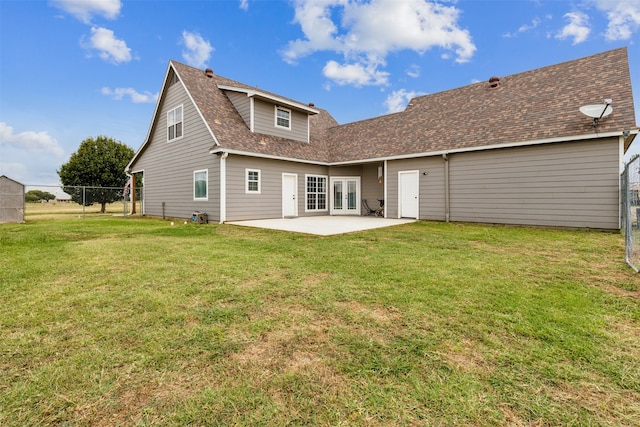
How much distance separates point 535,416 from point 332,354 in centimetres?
119

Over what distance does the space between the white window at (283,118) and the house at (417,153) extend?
2.2 inches

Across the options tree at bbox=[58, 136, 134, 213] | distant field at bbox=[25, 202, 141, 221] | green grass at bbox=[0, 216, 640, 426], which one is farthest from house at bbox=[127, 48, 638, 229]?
tree at bbox=[58, 136, 134, 213]

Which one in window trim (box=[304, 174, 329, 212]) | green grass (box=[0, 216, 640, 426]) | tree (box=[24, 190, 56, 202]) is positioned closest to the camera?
green grass (box=[0, 216, 640, 426])

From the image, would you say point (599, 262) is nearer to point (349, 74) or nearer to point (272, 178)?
point (272, 178)

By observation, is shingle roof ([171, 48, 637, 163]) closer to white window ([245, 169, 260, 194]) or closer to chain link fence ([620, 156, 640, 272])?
white window ([245, 169, 260, 194])

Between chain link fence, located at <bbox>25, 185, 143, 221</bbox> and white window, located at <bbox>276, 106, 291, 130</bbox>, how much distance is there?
996 cm

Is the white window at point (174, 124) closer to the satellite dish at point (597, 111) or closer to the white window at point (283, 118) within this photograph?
the white window at point (283, 118)

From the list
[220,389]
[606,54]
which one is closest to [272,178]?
[220,389]

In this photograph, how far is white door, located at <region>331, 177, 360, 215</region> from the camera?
52.5 ft

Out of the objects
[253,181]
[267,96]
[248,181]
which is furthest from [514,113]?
[248,181]

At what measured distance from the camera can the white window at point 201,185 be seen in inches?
484

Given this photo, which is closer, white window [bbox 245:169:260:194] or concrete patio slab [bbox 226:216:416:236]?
concrete patio slab [bbox 226:216:416:236]

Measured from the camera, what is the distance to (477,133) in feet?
36.7

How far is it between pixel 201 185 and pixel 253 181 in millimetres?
2304
